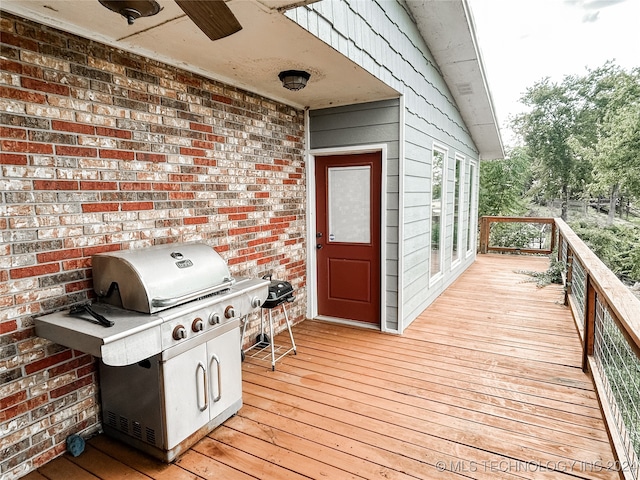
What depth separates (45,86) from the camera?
200 centimetres

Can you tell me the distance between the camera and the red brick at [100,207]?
2207mm

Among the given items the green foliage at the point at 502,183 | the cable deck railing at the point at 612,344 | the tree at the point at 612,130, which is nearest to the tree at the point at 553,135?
the tree at the point at 612,130

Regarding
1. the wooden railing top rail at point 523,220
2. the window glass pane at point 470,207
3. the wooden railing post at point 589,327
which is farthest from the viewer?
the wooden railing top rail at point 523,220

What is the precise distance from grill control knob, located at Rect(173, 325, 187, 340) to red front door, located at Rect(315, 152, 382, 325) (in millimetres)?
2568

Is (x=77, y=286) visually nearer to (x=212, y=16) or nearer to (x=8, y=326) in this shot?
(x=8, y=326)

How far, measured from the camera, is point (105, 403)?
2.32 meters

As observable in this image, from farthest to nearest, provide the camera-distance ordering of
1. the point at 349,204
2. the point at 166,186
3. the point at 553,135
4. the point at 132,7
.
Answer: the point at 553,135, the point at 349,204, the point at 166,186, the point at 132,7

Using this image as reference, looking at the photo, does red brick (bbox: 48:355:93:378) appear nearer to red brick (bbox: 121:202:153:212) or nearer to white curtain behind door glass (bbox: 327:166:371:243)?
red brick (bbox: 121:202:153:212)

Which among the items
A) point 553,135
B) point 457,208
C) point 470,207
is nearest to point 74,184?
point 457,208

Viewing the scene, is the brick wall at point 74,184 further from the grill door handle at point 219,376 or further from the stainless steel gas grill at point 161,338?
the grill door handle at point 219,376

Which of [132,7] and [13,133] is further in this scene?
[13,133]

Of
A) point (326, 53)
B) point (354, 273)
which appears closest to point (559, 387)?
point (354, 273)

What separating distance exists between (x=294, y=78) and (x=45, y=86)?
67.2 inches

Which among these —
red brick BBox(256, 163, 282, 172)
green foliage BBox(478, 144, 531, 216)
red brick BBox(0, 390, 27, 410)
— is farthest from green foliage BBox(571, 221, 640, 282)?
red brick BBox(0, 390, 27, 410)
